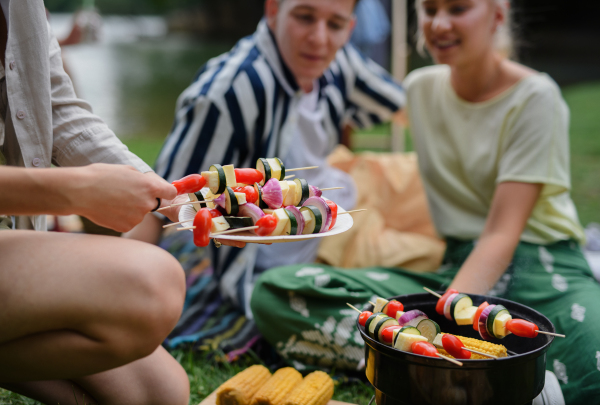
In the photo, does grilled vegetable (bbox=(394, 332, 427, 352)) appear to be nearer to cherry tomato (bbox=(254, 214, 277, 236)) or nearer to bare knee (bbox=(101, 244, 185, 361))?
cherry tomato (bbox=(254, 214, 277, 236))

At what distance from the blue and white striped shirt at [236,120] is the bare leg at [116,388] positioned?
3.30ft

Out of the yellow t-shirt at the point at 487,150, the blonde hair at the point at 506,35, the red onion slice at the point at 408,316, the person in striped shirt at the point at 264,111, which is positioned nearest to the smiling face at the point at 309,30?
the person in striped shirt at the point at 264,111

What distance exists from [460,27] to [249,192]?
1256 millimetres

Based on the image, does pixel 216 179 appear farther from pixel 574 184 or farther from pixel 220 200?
pixel 574 184

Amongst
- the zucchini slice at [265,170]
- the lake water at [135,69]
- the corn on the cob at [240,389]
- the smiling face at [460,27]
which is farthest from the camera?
the lake water at [135,69]

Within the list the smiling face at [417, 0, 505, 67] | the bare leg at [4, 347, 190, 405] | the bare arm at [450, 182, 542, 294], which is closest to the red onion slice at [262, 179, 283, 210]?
the bare leg at [4, 347, 190, 405]

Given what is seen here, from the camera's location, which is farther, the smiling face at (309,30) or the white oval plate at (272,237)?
the smiling face at (309,30)

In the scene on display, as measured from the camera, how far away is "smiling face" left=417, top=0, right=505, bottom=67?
2.26 metres

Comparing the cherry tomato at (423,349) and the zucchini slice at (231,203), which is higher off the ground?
the zucchini slice at (231,203)

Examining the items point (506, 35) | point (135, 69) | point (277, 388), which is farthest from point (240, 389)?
point (135, 69)

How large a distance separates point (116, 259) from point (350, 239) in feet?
5.85

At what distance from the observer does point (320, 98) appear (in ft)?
9.97

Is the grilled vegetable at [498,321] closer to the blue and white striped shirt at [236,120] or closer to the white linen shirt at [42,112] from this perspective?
the white linen shirt at [42,112]

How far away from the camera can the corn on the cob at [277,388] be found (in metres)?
1.75
